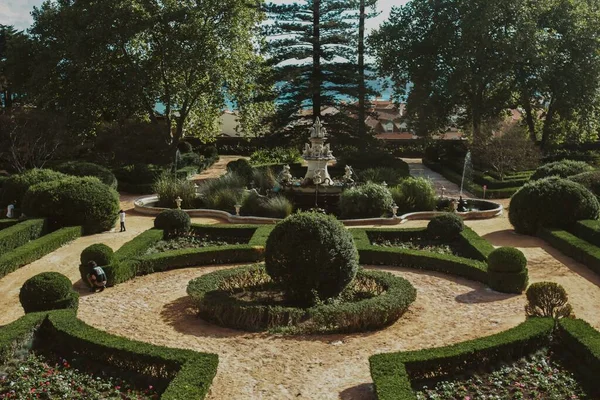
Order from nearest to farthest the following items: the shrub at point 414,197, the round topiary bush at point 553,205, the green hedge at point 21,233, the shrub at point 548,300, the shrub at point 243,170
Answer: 1. the shrub at point 548,300
2. the green hedge at point 21,233
3. the round topiary bush at point 553,205
4. the shrub at point 414,197
5. the shrub at point 243,170

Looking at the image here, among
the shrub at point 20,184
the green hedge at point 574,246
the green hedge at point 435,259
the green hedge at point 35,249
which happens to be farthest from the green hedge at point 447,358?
the shrub at point 20,184

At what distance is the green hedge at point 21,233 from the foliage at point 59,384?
8.60 m

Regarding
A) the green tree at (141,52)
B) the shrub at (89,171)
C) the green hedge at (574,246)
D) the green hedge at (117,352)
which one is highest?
the green tree at (141,52)

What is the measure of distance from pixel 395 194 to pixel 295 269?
529 inches

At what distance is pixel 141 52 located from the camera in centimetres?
3597

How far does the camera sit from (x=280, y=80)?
36344 mm

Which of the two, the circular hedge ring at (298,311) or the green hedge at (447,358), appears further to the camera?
the circular hedge ring at (298,311)

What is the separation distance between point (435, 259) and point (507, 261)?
2.47 m

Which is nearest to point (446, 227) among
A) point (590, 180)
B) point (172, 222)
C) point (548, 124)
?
point (172, 222)

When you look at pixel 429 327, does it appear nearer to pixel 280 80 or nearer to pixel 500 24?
pixel 280 80

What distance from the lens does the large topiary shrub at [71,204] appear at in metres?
20.1

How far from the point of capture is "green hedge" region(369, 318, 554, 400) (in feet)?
27.3

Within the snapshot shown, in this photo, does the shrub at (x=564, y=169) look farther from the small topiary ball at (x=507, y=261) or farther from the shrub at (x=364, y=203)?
the small topiary ball at (x=507, y=261)

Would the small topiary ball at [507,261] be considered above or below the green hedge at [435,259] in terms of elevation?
above
